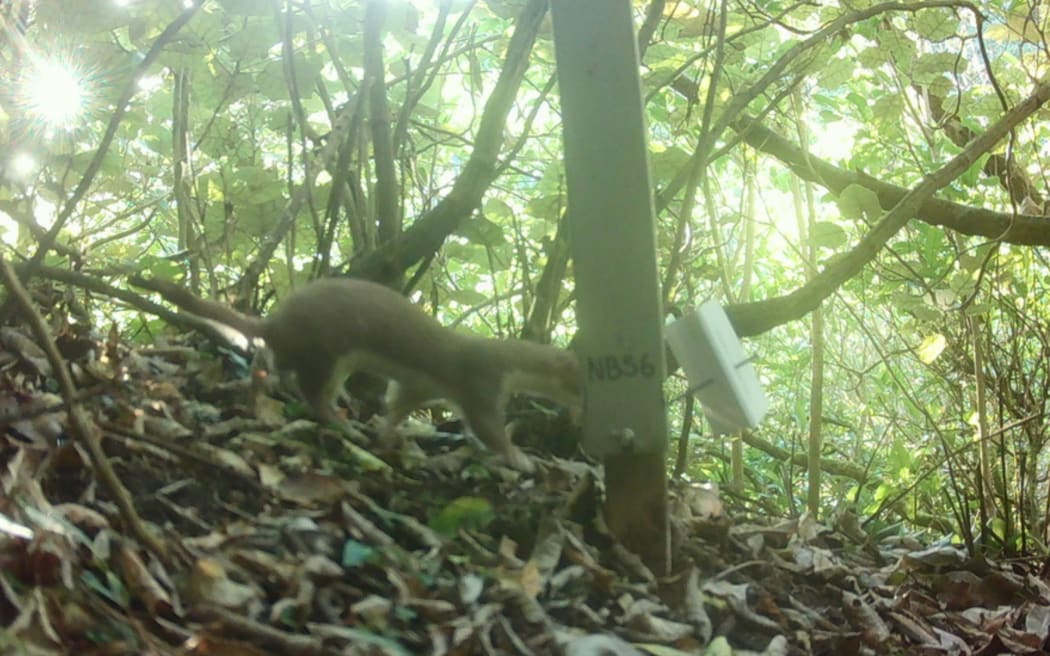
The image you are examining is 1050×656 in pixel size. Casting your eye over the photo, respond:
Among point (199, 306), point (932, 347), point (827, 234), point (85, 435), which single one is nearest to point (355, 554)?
point (85, 435)

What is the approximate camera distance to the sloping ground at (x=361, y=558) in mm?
1772

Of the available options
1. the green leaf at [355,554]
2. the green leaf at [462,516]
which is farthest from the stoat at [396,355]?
the green leaf at [355,554]

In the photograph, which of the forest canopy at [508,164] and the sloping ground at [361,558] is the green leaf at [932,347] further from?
the sloping ground at [361,558]

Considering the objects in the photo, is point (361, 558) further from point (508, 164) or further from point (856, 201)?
point (856, 201)

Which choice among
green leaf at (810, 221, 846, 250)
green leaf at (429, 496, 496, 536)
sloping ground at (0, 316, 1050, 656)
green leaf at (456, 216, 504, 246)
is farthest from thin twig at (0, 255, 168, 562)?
green leaf at (810, 221, 846, 250)

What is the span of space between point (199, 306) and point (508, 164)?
126 cm

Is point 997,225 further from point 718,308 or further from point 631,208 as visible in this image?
point 631,208

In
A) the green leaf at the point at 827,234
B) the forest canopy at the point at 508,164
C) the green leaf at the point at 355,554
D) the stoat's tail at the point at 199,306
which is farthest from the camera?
the green leaf at the point at 827,234

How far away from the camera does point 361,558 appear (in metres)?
2.18

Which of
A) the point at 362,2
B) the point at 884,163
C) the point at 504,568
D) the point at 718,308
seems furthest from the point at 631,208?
the point at 884,163

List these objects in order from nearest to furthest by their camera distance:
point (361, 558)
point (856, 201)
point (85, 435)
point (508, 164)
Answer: point (85, 435), point (361, 558), point (508, 164), point (856, 201)

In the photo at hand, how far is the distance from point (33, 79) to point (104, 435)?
176 centimetres

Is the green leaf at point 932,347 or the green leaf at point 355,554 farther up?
the green leaf at point 932,347

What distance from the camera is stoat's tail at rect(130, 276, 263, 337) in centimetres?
312
